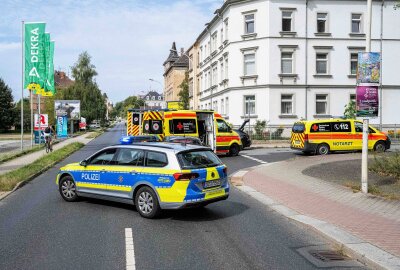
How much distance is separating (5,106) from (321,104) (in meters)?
54.3

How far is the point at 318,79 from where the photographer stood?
3844 centimetres

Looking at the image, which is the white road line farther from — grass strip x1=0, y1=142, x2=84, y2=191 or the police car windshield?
grass strip x1=0, y1=142, x2=84, y2=191

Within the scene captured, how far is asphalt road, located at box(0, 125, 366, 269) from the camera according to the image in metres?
5.88

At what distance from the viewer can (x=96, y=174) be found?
972cm

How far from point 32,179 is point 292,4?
30170 millimetres

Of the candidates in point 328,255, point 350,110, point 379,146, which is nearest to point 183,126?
point 379,146

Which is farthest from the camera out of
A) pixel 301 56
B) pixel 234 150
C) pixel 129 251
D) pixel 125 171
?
pixel 301 56

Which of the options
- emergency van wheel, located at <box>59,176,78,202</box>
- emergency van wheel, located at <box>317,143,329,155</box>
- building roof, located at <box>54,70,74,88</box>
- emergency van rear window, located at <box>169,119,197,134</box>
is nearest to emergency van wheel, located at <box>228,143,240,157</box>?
emergency van rear window, located at <box>169,119,197,134</box>

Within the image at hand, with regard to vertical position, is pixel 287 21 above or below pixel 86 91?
above

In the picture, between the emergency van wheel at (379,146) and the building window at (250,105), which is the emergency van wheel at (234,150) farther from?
the building window at (250,105)

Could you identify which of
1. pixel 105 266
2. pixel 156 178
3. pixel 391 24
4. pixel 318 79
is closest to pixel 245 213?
pixel 156 178

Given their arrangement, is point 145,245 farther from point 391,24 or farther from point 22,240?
point 391,24

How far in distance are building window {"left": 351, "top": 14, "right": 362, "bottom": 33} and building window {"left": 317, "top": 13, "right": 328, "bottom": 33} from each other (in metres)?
2.60

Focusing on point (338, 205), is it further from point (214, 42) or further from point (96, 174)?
point (214, 42)
